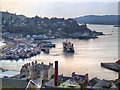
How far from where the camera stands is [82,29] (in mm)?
17609

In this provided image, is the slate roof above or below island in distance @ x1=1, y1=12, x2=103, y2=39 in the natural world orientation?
below

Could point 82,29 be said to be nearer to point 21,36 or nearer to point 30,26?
point 30,26

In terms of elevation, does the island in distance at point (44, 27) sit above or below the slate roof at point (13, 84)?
above

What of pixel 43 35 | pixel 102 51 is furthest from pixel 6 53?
pixel 43 35

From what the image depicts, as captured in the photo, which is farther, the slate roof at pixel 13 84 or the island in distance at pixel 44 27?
the island in distance at pixel 44 27

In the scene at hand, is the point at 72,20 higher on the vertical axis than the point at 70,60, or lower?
higher

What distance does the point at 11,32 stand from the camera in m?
15.1

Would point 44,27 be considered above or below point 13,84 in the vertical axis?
above

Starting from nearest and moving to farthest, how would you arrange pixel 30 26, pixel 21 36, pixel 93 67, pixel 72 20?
pixel 93 67 < pixel 21 36 < pixel 30 26 < pixel 72 20

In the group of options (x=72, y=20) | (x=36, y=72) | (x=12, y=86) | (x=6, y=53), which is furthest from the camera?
(x=72, y=20)

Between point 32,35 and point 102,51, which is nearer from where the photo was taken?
point 102,51

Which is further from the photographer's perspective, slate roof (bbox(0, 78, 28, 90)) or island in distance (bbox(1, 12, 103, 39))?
island in distance (bbox(1, 12, 103, 39))

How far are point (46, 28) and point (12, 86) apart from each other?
46.7ft

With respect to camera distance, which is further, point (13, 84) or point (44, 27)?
point (44, 27)
